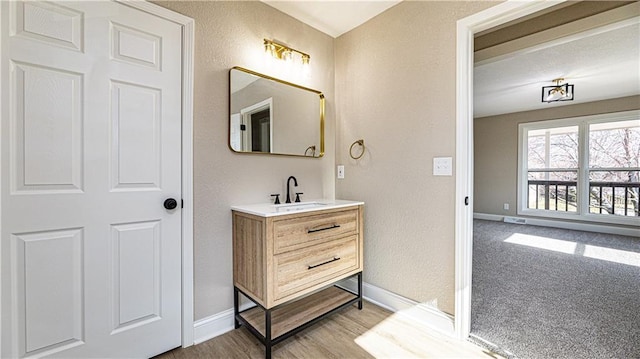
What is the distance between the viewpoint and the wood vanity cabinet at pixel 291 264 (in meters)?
1.57

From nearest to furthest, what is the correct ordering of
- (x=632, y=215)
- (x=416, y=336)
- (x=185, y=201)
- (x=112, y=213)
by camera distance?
(x=112, y=213), (x=185, y=201), (x=416, y=336), (x=632, y=215)

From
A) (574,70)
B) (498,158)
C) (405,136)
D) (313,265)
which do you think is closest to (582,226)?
(498,158)

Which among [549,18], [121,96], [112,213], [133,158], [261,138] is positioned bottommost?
[112,213]

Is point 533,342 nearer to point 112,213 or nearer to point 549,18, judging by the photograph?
point 549,18

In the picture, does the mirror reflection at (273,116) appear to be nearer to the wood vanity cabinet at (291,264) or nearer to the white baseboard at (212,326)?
the wood vanity cabinet at (291,264)

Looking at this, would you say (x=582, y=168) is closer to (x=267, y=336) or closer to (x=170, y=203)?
(x=267, y=336)

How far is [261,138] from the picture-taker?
2.03 meters

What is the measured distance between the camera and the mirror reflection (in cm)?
189

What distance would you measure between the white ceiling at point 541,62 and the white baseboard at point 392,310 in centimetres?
227

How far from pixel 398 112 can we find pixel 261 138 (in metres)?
1.07

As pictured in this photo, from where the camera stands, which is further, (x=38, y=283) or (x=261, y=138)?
(x=261, y=138)

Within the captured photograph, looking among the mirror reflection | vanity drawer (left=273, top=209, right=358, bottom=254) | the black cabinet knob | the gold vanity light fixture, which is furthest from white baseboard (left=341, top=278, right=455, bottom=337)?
the gold vanity light fixture

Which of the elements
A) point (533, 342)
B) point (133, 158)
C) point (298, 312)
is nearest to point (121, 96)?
point (133, 158)

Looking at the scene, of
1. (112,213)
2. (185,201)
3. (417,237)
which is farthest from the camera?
(417,237)
